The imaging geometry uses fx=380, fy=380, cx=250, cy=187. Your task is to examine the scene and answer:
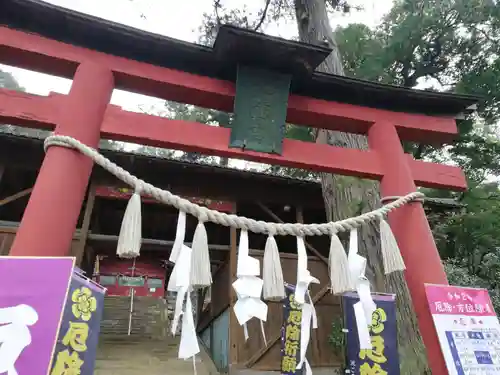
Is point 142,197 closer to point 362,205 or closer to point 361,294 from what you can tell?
point 362,205

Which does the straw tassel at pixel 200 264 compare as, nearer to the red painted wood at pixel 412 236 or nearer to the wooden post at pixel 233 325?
the red painted wood at pixel 412 236

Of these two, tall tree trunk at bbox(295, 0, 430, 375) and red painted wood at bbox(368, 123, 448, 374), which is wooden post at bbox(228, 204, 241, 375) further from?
red painted wood at bbox(368, 123, 448, 374)

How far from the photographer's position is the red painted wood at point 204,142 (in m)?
2.63

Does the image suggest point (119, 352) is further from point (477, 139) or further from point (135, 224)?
point (477, 139)

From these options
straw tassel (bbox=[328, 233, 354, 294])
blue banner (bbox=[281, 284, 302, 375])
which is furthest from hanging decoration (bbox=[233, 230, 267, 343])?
blue banner (bbox=[281, 284, 302, 375])

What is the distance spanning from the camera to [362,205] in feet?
16.0

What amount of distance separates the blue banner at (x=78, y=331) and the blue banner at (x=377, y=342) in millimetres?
1889

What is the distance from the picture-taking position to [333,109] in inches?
139

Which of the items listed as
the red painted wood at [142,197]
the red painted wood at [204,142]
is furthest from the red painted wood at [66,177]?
the red painted wood at [142,197]

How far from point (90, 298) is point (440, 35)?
31.9 feet

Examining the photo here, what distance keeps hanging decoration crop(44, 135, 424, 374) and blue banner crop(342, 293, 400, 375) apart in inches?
23.2

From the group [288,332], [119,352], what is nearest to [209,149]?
[288,332]

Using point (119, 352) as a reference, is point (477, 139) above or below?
above

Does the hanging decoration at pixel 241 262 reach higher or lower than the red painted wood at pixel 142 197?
lower
